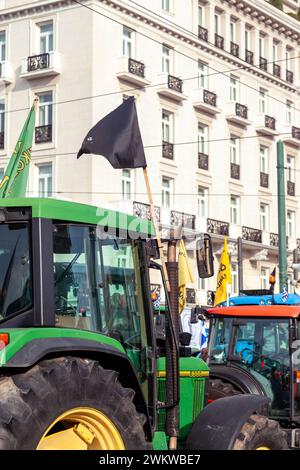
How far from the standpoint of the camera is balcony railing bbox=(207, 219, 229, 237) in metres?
43.2

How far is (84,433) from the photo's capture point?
6.22 metres

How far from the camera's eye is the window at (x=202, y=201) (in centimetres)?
4338

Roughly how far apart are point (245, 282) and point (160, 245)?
39.2m

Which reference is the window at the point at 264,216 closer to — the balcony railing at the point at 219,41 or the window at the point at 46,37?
the balcony railing at the point at 219,41

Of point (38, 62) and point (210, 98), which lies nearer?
point (38, 62)

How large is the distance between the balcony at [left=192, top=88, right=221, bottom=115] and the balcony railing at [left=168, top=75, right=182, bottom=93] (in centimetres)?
139

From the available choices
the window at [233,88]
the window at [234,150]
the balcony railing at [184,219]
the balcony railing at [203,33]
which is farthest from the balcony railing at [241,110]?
the balcony railing at [184,219]

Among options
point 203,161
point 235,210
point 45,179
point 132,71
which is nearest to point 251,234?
point 235,210

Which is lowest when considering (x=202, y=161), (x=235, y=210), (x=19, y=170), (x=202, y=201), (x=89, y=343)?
(x=89, y=343)

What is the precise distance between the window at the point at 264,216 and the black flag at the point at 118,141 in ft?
134

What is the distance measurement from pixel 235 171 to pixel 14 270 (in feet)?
132

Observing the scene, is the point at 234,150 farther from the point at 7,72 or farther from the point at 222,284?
the point at 222,284

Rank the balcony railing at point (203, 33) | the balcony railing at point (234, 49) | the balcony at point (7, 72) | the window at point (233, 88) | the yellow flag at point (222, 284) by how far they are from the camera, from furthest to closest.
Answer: the balcony railing at point (234, 49) < the window at point (233, 88) < the balcony railing at point (203, 33) < the balcony at point (7, 72) < the yellow flag at point (222, 284)
